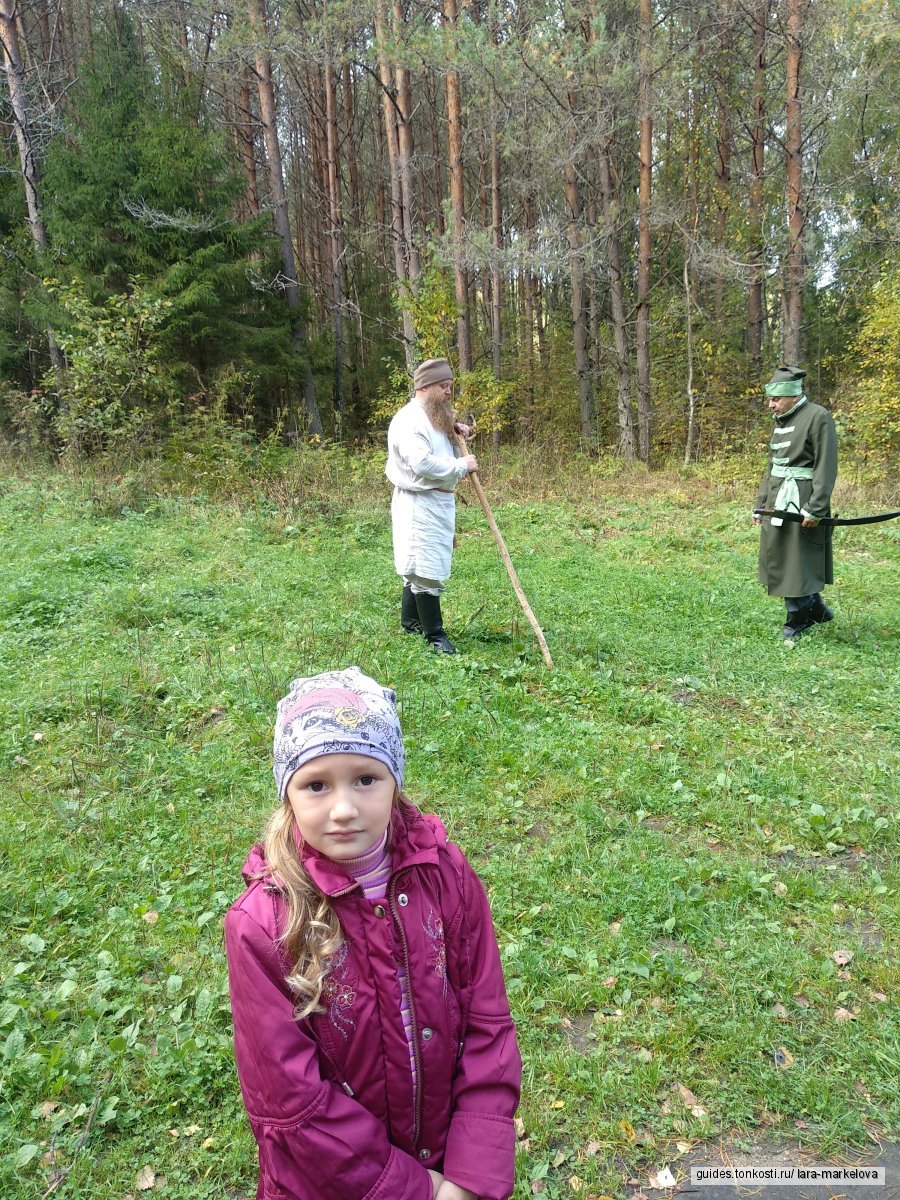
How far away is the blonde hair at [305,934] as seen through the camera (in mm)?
1444

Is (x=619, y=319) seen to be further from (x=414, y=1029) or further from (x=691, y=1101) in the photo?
(x=414, y=1029)

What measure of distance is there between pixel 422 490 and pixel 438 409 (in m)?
0.61

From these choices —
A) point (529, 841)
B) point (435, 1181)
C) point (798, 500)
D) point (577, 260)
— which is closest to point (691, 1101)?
point (435, 1181)

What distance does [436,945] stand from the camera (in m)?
1.56

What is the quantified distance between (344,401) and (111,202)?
27.2 feet

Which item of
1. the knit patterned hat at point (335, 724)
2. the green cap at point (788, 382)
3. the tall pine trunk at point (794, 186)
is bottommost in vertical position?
the knit patterned hat at point (335, 724)

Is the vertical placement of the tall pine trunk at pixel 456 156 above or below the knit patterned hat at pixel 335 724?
above

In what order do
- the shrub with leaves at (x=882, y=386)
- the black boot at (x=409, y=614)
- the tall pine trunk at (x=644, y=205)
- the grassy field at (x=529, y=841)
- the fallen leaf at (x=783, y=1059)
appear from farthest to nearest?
the tall pine trunk at (x=644, y=205) < the shrub with leaves at (x=882, y=386) < the black boot at (x=409, y=614) < the fallen leaf at (x=783, y=1059) < the grassy field at (x=529, y=841)

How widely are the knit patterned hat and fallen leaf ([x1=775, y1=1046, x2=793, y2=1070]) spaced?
1844 millimetres

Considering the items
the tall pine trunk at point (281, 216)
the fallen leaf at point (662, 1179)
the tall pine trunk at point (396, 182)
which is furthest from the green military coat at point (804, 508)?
the tall pine trunk at point (281, 216)

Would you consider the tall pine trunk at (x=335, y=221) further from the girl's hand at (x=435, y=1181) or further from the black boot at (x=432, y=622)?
the girl's hand at (x=435, y=1181)

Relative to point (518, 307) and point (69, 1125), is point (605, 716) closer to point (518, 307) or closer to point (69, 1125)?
point (69, 1125)

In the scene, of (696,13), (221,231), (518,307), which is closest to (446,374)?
(221,231)

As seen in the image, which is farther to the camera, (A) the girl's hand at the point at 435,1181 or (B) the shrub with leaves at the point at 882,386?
(B) the shrub with leaves at the point at 882,386
